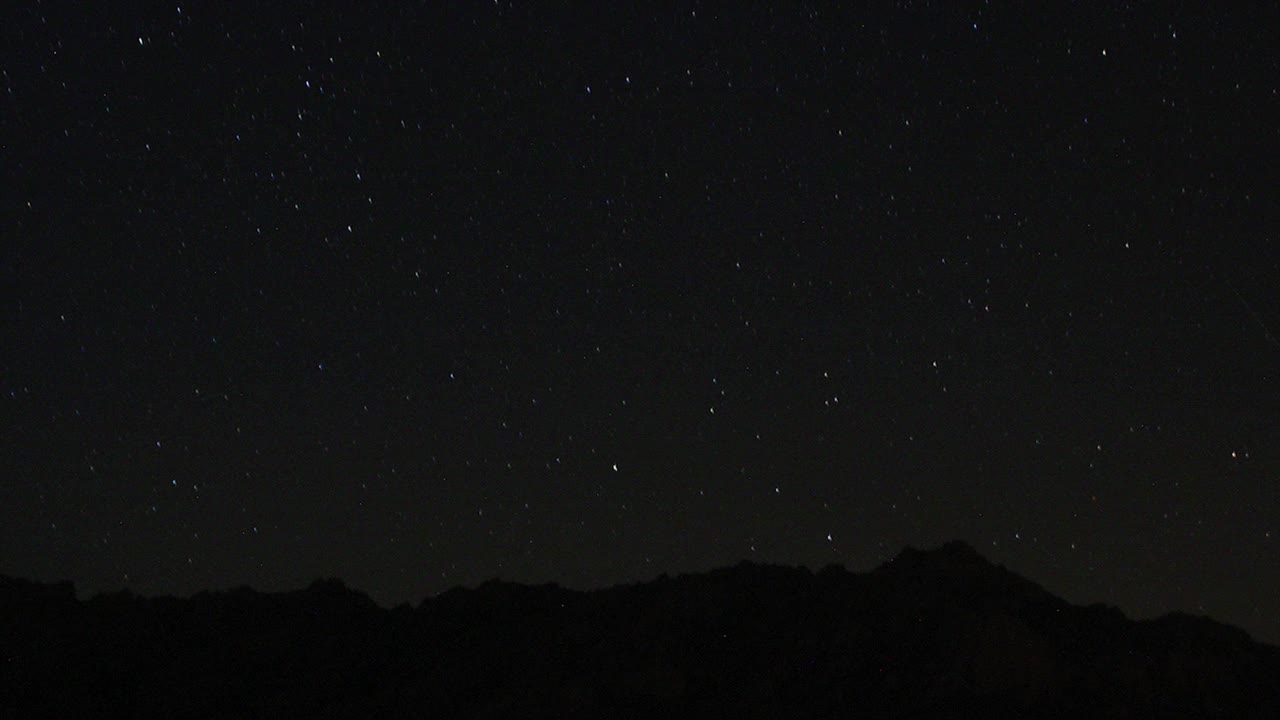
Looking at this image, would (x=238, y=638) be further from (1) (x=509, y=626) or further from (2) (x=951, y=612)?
(2) (x=951, y=612)

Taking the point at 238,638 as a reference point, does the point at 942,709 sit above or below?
below

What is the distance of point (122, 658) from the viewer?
11672mm

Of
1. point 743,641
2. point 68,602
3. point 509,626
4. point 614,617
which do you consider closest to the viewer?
point 743,641

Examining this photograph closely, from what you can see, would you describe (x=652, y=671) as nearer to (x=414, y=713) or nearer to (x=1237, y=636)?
(x=414, y=713)

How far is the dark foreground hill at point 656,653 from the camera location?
8695 millimetres

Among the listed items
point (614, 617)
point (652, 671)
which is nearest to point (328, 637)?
point (614, 617)

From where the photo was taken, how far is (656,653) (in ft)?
31.0

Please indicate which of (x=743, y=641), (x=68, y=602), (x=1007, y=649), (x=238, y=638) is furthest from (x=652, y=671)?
(x=68, y=602)

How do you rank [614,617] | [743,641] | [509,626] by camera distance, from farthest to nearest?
[509,626]
[614,617]
[743,641]

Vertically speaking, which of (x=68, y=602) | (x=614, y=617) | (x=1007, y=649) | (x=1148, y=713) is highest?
(x=68, y=602)

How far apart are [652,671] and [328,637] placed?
159 inches

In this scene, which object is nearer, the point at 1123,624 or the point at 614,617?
the point at 1123,624

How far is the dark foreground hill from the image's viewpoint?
8695 mm

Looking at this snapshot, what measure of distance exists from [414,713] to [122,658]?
3895 millimetres
